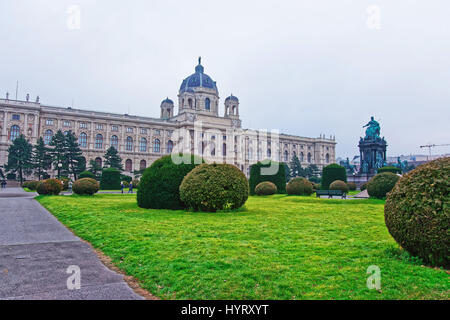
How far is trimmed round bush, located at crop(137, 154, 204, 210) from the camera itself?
Answer: 11.6 m

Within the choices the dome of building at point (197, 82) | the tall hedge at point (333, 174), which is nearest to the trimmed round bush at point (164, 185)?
the tall hedge at point (333, 174)

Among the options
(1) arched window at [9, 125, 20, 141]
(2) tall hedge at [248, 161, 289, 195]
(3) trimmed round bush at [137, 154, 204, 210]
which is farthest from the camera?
(1) arched window at [9, 125, 20, 141]

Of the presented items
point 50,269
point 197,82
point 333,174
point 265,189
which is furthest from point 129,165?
point 50,269

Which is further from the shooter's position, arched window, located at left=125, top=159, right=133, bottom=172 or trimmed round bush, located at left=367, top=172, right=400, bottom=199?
arched window, located at left=125, top=159, right=133, bottom=172

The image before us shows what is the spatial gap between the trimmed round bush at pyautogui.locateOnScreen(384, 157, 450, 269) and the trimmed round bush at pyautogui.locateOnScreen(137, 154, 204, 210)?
320 inches

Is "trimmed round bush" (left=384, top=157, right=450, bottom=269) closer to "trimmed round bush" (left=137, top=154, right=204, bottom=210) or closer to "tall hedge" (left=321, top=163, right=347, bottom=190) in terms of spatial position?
"trimmed round bush" (left=137, top=154, right=204, bottom=210)

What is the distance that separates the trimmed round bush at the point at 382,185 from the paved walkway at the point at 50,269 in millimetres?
15524

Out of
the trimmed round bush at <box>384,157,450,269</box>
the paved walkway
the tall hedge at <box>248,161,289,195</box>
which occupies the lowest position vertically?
the paved walkway

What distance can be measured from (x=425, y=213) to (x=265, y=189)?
18.1 m

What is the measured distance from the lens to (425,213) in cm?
409

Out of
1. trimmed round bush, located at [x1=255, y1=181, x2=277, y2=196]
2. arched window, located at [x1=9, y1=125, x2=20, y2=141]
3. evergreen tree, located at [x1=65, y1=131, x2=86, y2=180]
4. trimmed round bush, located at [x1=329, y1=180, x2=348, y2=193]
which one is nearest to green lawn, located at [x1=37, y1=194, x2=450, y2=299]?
trimmed round bush, located at [x1=255, y1=181, x2=277, y2=196]

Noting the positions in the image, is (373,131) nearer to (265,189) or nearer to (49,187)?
(265,189)
